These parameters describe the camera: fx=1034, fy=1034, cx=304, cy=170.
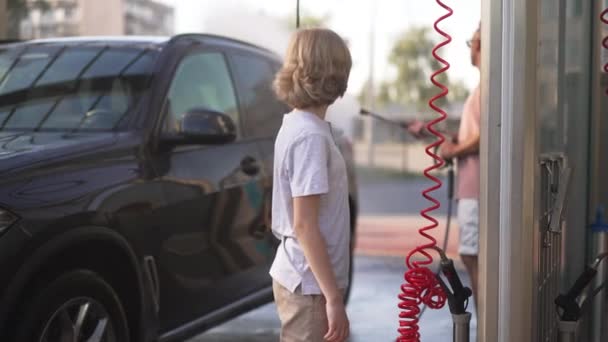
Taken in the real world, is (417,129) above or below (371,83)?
above

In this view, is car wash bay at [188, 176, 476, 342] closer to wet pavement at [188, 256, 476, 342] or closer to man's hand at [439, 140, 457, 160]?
wet pavement at [188, 256, 476, 342]

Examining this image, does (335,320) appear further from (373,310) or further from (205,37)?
(373,310)

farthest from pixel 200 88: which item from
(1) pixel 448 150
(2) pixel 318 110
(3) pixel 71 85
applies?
(2) pixel 318 110

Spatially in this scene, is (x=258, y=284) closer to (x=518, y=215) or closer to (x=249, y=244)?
(x=249, y=244)

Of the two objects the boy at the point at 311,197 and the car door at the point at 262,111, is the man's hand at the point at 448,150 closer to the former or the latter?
the car door at the point at 262,111

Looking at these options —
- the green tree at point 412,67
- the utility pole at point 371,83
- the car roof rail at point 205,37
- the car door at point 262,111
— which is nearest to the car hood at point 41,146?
the car roof rail at point 205,37

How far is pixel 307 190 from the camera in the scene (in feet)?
9.15

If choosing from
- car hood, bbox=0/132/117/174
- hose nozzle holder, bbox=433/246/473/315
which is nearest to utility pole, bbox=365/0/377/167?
car hood, bbox=0/132/117/174

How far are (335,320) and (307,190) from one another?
36 cm

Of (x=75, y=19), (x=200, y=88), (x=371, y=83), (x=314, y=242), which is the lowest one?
(x=371, y=83)

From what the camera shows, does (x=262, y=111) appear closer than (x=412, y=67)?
Yes

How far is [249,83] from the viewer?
5934 mm

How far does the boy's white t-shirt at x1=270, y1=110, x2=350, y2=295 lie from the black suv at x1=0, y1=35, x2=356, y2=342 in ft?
3.78

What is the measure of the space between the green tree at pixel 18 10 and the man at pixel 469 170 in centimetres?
855
